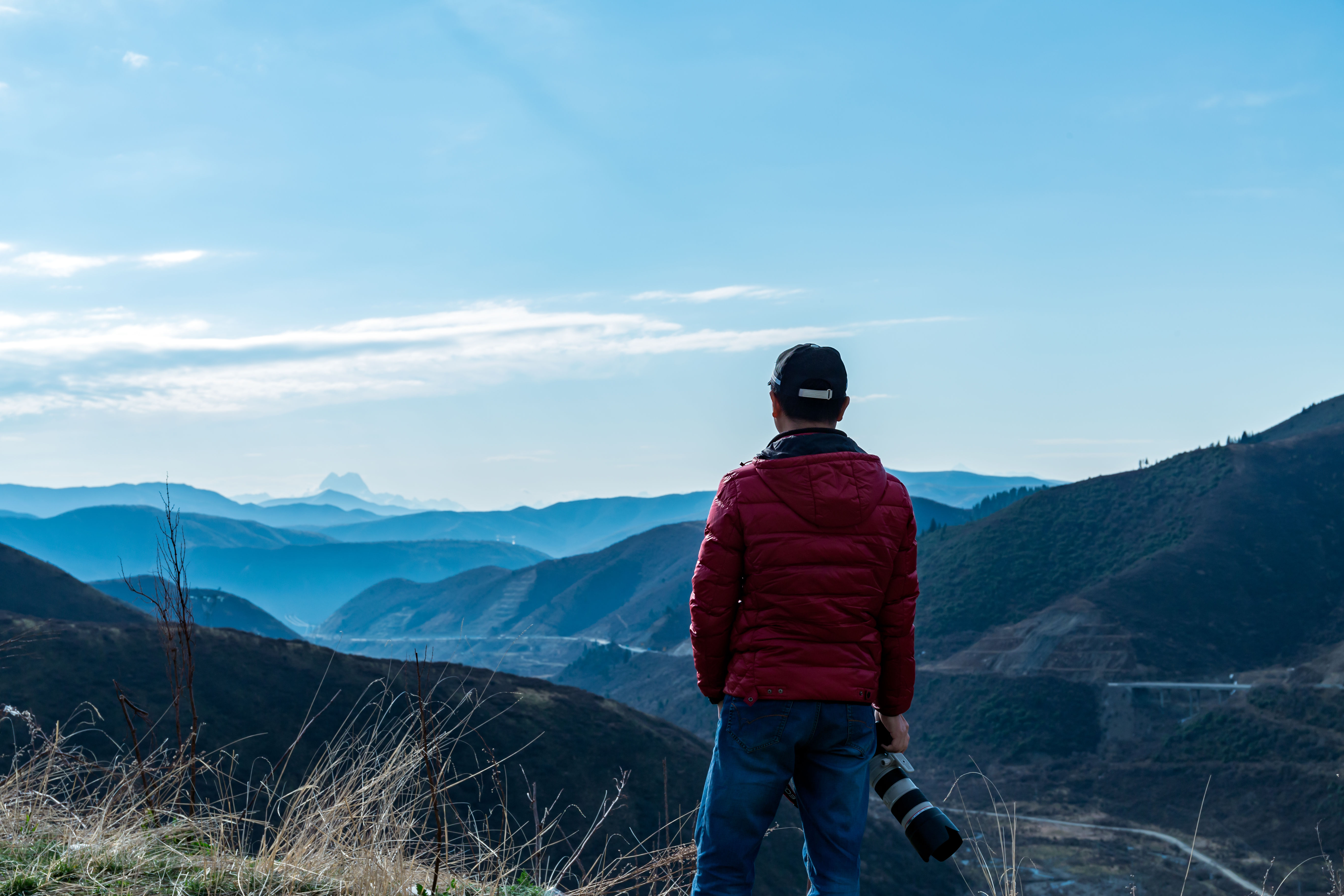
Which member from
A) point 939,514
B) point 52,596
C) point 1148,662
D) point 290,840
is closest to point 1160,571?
point 1148,662

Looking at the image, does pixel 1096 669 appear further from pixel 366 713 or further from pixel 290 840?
pixel 290 840

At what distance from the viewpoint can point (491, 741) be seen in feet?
108

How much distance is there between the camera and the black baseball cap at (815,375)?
134 inches

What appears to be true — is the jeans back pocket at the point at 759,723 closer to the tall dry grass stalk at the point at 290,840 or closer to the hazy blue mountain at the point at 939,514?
the tall dry grass stalk at the point at 290,840

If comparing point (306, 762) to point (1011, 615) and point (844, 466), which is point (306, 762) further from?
point (1011, 615)

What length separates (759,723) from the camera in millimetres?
3145

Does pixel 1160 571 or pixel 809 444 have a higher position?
pixel 809 444

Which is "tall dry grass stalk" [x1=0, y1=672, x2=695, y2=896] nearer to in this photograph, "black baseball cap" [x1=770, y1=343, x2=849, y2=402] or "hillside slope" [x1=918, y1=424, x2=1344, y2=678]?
"black baseball cap" [x1=770, y1=343, x2=849, y2=402]

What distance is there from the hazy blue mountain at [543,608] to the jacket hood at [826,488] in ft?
329

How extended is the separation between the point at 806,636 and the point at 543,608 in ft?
461

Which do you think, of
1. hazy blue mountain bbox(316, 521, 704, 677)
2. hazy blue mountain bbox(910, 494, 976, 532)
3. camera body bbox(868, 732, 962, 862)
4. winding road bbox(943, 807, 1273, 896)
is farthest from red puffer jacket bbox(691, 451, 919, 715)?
hazy blue mountain bbox(910, 494, 976, 532)

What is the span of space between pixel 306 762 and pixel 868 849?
71.6ft

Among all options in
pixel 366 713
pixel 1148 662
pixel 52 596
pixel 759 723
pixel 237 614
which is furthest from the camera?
pixel 237 614

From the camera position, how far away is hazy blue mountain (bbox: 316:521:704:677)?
11619 centimetres
